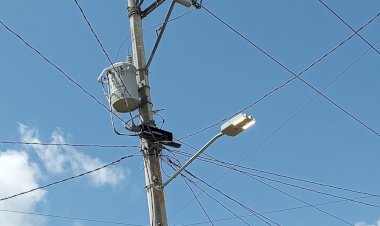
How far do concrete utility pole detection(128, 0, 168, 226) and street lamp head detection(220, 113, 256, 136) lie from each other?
1.21 metres

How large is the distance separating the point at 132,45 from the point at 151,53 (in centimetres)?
35

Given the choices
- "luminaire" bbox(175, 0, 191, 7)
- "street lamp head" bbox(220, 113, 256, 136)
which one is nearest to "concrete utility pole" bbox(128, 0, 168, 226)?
"luminaire" bbox(175, 0, 191, 7)

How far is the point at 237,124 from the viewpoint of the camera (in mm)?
8258

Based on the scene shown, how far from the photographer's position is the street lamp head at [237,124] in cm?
823

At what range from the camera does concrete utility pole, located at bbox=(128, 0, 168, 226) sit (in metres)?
8.59

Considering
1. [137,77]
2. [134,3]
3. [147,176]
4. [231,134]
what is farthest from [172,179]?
[134,3]

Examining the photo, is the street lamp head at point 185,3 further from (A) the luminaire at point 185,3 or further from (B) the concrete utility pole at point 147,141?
(B) the concrete utility pole at point 147,141

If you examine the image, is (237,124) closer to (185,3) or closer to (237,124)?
(237,124)

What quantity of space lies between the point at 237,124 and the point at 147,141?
1.49 m

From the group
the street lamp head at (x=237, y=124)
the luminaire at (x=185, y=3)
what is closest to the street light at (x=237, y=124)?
the street lamp head at (x=237, y=124)

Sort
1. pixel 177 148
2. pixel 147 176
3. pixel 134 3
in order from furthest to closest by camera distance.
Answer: pixel 134 3
pixel 177 148
pixel 147 176

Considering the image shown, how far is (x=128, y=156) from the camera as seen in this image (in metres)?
9.38

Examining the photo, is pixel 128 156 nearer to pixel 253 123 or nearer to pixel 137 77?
pixel 137 77

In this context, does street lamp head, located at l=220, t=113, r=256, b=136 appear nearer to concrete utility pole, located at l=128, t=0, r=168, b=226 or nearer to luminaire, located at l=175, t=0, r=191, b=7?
concrete utility pole, located at l=128, t=0, r=168, b=226
